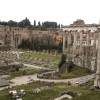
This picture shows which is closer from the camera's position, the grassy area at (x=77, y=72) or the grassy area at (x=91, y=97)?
the grassy area at (x=91, y=97)

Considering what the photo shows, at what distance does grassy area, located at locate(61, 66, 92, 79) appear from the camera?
39.3 metres

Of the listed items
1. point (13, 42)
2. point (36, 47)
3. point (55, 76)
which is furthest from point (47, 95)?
point (13, 42)

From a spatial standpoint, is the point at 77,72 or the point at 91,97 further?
the point at 77,72

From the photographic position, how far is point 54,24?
151 m

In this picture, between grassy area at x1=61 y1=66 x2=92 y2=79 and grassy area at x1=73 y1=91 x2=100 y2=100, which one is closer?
grassy area at x1=73 y1=91 x2=100 y2=100

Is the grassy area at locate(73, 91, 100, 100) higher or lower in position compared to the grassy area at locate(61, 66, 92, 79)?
higher

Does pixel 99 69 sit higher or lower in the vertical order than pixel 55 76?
higher

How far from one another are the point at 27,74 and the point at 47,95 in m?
17.4

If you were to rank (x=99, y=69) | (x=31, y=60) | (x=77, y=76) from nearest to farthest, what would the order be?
(x=99, y=69) < (x=77, y=76) < (x=31, y=60)

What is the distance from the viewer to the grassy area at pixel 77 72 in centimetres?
3931

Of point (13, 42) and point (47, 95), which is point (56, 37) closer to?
point (13, 42)

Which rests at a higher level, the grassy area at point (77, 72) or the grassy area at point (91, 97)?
the grassy area at point (91, 97)

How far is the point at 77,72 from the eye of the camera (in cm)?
4100

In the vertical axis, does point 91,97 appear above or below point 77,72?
above
